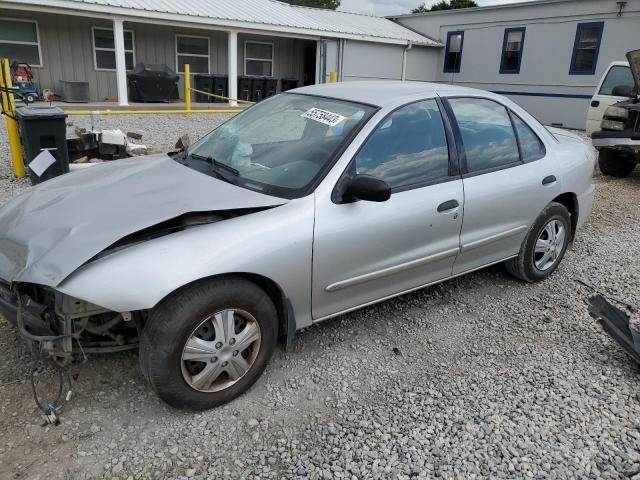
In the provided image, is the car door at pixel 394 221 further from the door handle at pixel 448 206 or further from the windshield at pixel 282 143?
the windshield at pixel 282 143

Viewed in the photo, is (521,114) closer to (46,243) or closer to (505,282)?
(505,282)

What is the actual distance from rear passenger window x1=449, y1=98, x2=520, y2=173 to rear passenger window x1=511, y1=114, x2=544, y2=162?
2.9 inches

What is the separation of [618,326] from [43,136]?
6.23 meters

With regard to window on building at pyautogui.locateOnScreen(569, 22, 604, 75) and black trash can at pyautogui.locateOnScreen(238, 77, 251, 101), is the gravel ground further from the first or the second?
black trash can at pyautogui.locateOnScreen(238, 77, 251, 101)

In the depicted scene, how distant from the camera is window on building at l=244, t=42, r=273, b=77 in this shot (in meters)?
19.5

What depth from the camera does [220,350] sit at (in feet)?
8.54

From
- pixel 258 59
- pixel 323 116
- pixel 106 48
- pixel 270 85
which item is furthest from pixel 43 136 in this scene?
pixel 258 59

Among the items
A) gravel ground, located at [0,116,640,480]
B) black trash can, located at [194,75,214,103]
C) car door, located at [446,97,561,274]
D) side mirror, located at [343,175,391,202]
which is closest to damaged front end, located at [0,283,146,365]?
gravel ground, located at [0,116,640,480]

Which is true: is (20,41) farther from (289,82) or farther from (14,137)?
(14,137)

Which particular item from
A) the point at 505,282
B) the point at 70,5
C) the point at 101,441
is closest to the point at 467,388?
the point at 505,282

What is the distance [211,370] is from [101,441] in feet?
1.96

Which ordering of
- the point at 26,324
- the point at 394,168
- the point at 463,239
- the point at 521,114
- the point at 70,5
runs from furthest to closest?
the point at 70,5
the point at 521,114
the point at 463,239
the point at 394,168
the point at 26,324

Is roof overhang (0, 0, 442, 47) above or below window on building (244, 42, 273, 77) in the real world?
above

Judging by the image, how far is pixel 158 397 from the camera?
8.84 ft
